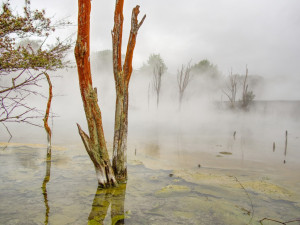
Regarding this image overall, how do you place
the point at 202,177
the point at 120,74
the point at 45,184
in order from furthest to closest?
the point at 202,177
the point at 45,184
the point at 120,74

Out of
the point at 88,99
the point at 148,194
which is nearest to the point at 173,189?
the point at 148,194

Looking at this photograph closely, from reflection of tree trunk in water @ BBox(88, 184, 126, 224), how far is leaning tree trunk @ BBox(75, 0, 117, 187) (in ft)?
1.13

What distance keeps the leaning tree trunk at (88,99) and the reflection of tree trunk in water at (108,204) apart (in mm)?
345

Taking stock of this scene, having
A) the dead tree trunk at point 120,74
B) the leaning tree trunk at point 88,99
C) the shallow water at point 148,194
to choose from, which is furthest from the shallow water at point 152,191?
the dead tree trunk at point 120,74

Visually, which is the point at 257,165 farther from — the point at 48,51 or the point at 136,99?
the point at 136,99

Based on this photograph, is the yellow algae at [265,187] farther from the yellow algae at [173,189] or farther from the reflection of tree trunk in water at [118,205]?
the reflection of tree trunk in water at [118,205]

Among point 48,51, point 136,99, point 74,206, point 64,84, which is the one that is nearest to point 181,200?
point 74,206

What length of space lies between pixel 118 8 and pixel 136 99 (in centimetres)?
4317

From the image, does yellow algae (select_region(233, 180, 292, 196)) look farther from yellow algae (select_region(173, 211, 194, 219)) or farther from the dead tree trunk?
the dead tree trunk

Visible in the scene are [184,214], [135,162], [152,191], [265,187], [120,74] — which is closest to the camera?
[184,214]

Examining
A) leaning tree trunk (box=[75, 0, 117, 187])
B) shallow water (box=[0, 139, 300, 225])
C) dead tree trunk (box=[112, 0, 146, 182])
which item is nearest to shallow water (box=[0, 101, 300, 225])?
shallow water (box=[0, 139, 300, 225])

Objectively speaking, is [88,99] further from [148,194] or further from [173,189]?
[173,189]

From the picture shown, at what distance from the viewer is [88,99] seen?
16.1 feet

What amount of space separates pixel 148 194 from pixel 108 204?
3.96 feet
